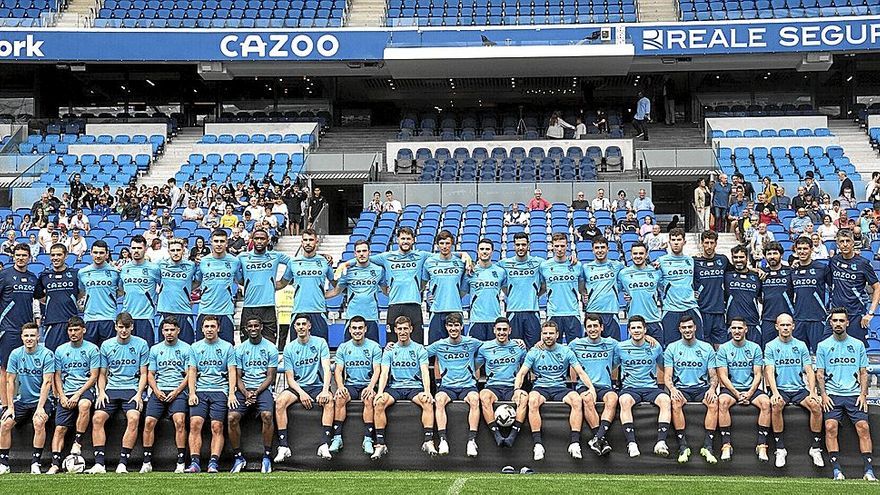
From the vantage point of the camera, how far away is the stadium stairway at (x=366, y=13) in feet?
89.7

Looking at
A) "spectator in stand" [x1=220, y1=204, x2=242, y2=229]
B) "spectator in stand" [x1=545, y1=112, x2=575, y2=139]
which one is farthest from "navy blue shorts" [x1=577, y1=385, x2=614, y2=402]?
"spectator in stand" [x1=545, y1=112, x2=575, y2=139]

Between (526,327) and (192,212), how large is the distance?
10.9 m

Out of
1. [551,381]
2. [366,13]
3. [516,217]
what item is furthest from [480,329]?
[366,13]

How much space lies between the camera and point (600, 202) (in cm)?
2128

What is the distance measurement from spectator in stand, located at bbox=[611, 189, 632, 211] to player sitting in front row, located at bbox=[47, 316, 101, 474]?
1296cm

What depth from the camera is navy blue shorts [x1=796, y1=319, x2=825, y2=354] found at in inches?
429

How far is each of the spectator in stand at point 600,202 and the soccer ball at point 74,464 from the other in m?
13.3

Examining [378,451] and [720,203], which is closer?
[378,451]

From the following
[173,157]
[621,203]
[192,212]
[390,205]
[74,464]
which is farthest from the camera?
[173,157]

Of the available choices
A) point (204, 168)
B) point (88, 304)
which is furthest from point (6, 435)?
point (204, 168)

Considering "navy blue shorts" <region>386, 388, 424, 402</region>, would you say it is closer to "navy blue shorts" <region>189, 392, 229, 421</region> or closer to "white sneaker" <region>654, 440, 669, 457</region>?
"navy blue shorts" <region>189, 392, 229, 421</region>

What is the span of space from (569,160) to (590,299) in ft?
42.6

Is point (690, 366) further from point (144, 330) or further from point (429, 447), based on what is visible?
point (144, 330)

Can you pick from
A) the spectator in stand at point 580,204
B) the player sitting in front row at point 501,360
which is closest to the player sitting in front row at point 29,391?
the player sitting in front row at point 501,360
